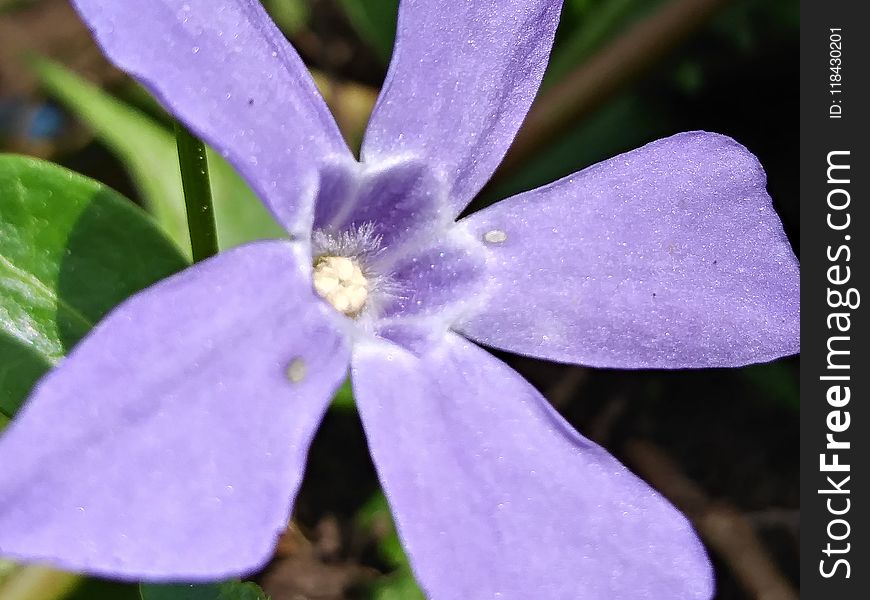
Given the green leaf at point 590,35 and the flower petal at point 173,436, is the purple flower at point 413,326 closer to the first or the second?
the flower petal at point 173,436

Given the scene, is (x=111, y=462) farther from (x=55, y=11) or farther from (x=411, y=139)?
(x=55, y=11)

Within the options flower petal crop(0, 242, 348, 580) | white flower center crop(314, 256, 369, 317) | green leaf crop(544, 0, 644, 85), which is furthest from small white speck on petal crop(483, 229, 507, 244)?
green leaf crop(544, 0, 644, 85)

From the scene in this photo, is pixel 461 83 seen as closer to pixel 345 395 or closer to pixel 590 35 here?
pixel 345 395

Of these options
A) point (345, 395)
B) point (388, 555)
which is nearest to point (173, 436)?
point (345, 395)

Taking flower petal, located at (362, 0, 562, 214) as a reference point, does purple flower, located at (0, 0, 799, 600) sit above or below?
below

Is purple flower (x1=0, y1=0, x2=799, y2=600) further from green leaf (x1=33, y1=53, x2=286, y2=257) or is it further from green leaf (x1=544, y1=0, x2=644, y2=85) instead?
green leaf (x1=544, y1=0, x2=644, y2=85)

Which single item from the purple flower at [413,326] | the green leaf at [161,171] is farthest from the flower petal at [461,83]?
the green leaf at [161,171]
